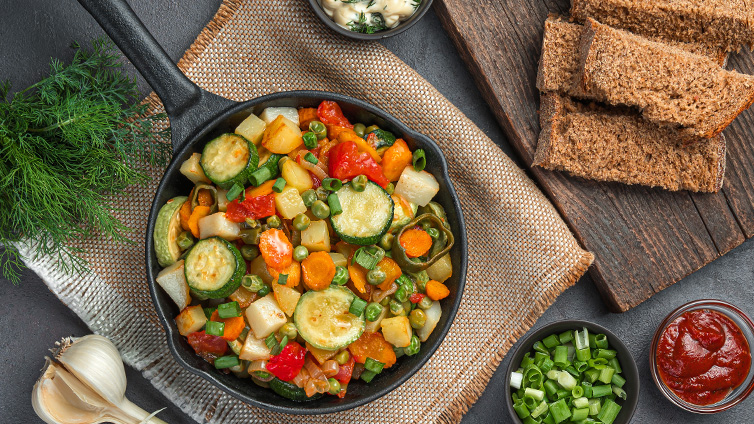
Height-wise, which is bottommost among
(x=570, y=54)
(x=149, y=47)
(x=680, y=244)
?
(x=680, y=244)

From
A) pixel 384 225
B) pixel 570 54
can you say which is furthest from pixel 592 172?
pixel 384 225

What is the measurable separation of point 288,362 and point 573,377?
225cm

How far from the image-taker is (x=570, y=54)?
4.28 m

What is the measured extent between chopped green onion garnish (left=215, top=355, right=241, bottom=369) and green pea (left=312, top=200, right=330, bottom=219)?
1.05m

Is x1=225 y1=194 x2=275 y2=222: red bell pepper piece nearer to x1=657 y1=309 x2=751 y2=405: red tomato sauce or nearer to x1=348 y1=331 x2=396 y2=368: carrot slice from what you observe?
x1=348 y1=331 x2=396 y2=368: carrot slice

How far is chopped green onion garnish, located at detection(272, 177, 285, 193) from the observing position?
3.45 m

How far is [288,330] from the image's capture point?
343cm

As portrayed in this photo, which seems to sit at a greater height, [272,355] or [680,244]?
[272,355]

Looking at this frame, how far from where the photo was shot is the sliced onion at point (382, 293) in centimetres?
363

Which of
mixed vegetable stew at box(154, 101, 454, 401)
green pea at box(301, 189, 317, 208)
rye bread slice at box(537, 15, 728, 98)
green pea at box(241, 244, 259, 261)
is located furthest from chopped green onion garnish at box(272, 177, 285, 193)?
rye bread slice at box(537, 15, 728, 98)

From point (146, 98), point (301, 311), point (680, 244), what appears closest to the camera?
point (301, 311)

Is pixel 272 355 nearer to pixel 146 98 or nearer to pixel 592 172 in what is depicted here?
pixel 146 98

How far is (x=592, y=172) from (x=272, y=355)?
2727 mm

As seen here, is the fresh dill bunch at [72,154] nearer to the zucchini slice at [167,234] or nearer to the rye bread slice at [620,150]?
the zucchini slice at [167,234]
